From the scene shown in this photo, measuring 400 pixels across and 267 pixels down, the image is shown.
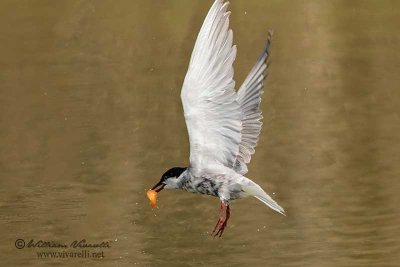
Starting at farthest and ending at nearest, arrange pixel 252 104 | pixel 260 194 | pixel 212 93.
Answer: pixel 252 104
pixel 212 93
pixel 260 194

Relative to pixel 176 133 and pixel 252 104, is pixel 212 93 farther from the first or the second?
pixel 176 133

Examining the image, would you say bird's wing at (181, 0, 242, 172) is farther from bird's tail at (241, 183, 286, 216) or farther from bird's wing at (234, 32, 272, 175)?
bird's wing at (234, 32, 272, 175)

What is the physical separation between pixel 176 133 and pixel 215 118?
5.25 m

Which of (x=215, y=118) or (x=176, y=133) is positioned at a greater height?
(x=215, y=118)

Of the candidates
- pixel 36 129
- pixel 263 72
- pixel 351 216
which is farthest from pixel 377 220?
pixel 36 129

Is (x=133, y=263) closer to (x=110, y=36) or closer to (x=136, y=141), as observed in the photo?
(x=136, y=141)

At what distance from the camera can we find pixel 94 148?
544 inches

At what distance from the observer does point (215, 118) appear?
9.09 meters

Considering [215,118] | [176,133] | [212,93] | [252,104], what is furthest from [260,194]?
[176,133]

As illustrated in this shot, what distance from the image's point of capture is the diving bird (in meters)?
9.02

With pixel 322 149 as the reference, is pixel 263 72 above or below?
above

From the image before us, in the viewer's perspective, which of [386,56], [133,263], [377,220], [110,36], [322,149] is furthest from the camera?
[110,36]

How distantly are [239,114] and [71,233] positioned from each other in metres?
2.28

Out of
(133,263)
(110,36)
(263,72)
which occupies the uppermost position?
(263,72)
